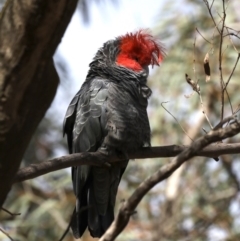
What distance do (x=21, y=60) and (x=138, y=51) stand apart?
2312 mm

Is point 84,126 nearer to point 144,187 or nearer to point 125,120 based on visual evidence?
point 125,120

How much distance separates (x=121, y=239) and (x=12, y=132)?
15.9ft

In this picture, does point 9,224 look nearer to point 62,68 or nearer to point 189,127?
point 62,68

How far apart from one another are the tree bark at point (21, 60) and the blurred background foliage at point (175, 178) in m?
4.58

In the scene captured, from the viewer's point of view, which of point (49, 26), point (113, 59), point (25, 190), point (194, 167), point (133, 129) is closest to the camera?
point (49, 26)

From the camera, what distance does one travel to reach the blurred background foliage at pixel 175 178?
674 cm

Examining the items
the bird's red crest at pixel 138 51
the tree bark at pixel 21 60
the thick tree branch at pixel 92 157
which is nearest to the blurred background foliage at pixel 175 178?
the bird's red crest at pixel 138 51

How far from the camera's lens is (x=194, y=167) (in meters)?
7.45

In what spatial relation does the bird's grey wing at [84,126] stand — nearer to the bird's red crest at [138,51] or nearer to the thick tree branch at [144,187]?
the bird's red crest at [138,51]

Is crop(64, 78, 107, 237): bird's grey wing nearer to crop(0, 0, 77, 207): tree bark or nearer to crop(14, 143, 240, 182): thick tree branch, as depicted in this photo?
crop(14, 143, 240, 182): thick tree branch

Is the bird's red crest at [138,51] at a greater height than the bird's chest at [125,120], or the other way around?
the bird's red crest at [138,51]

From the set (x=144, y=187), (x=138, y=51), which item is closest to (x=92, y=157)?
(x=138, y=51)

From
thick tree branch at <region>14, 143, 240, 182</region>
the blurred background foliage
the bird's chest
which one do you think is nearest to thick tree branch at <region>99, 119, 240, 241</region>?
thick tree branch at <region>14, 143, 240, 182</region>

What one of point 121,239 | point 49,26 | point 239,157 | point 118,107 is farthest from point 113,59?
point 239,157
